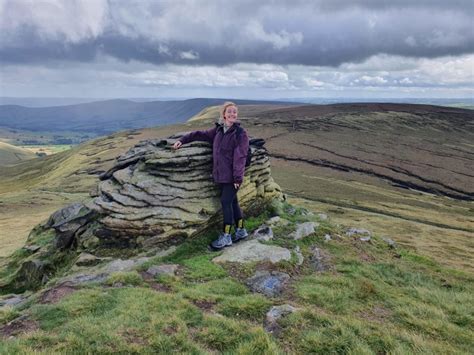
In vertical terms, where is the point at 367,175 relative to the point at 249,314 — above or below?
below

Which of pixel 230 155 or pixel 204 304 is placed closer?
pixel 204 304

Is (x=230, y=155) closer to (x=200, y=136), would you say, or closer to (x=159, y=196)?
(x=200, y=136)

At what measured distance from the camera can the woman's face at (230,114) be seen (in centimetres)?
1812

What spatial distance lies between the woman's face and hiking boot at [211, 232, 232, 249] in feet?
18.4

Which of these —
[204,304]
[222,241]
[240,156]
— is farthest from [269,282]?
[240,156]

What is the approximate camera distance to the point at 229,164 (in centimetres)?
1905

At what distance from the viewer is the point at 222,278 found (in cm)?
1614

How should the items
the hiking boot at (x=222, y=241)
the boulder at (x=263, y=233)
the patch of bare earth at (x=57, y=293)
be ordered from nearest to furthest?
the patch of bare earth at (x=57, y=293) < the hiking boot at (x=222, y=241) < the boulder at (x=263, y=233)

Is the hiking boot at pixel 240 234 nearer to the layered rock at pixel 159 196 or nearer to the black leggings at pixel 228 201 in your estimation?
the black leggings at pixel 228 201

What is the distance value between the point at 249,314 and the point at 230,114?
912cm

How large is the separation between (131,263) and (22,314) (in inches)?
217

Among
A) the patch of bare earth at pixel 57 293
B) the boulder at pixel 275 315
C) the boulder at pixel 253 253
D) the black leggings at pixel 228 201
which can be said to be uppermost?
the black leggings at pixel 228 201

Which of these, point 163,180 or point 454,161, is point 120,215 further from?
point 454,161

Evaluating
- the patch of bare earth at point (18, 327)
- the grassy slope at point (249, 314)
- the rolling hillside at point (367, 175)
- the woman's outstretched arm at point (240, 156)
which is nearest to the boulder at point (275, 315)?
the grassy slope at point (249, 314)
